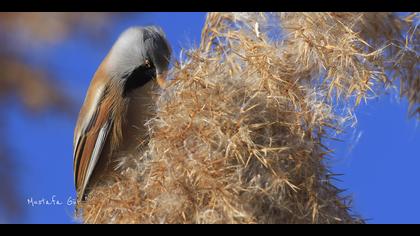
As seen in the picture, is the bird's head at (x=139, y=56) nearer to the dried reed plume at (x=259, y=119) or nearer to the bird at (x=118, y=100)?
the bird at (x=118, y=100)

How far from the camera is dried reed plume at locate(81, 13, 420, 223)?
1.77m

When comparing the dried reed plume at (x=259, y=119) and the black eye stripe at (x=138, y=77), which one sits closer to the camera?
the dried reed plume at (x=259, y=119)

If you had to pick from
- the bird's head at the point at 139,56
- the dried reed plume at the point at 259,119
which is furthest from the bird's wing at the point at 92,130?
the dried reed plume at the point at 259,119

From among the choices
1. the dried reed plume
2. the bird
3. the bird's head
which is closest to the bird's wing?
the bird

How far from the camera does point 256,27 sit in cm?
214

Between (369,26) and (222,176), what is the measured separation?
2.71 feet

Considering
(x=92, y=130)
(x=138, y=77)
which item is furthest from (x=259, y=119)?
(x=92, y=130)

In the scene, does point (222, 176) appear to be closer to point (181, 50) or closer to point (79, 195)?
point (181, 50)

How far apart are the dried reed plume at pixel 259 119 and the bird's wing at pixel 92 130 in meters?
0.61

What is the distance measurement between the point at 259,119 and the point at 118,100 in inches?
44.0

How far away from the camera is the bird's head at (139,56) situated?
2779 millimetres

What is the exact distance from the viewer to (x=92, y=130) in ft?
9.71

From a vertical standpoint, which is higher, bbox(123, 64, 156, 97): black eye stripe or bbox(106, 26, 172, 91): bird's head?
bbox(106, 26, 172, 91): bird's head

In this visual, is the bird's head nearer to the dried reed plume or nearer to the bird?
the bird
